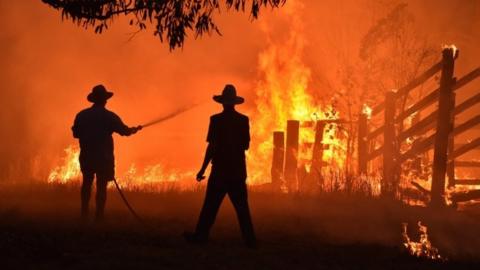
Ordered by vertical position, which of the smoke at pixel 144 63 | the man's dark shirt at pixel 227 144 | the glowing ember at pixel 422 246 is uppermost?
the smoke at pixel 144 63

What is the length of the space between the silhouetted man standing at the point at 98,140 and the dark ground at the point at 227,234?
56 centimetres

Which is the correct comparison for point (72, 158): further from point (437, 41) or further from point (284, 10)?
point (437, 41)

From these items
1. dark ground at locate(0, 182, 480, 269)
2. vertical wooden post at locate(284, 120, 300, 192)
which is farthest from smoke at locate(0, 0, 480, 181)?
dark ground at locate(0, 182, 480, 269)

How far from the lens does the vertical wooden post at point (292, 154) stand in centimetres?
1666

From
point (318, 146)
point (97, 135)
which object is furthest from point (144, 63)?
point (97, 135)

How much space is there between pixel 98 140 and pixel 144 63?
2360cm

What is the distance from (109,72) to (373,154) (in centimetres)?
1920

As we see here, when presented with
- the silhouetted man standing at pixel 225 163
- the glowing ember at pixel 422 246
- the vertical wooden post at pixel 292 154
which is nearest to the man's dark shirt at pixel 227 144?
the silhouetted man standing at pixel 225 163

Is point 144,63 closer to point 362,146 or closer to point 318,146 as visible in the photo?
point 318,146

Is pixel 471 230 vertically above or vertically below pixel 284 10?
below

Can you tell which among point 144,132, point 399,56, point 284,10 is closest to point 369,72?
point 399,56

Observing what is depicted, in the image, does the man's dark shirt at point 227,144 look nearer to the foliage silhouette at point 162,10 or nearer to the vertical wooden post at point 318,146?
the foliage silhouette at point 162,10

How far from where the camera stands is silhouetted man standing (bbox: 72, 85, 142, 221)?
10836mm

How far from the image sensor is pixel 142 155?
1348 inches
